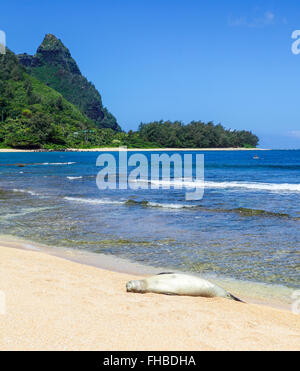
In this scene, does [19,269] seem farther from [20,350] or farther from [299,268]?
[299,268]

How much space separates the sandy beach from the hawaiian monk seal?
223 mm

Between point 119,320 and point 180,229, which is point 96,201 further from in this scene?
point 119,320

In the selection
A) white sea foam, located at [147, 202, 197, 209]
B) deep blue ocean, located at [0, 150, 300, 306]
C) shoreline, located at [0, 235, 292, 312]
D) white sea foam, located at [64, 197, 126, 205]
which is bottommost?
shoreline, located at [0, 235, 292, 312]

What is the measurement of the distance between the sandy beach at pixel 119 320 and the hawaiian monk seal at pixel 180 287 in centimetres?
22

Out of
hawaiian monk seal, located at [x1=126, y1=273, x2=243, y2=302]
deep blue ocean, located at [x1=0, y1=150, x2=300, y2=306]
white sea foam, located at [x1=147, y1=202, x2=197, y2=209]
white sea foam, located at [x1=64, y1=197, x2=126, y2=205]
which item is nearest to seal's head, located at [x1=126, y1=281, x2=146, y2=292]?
hawaiian monk seal, located at [x1=126, y1=273, x2=243, y2=302]

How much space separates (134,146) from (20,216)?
179 meters

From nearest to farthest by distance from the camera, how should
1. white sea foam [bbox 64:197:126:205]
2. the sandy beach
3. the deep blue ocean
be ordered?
the sandy beach → the deep blue ocean → white sea foam [bbox 64:197:126:205]

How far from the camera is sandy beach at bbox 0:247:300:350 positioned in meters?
4.58

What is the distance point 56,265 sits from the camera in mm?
8672

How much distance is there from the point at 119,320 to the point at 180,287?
6.70ft

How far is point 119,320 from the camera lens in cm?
530

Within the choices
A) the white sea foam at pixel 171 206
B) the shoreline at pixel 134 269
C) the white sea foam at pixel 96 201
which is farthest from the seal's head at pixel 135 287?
the white sea foam at pixel 96 201

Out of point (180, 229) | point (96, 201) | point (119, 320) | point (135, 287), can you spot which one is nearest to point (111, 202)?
point (96, 201)

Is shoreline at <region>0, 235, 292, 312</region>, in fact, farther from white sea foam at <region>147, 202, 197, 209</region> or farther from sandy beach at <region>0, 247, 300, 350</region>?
white sea foam at <region>147, 202, 197, 209</region>
